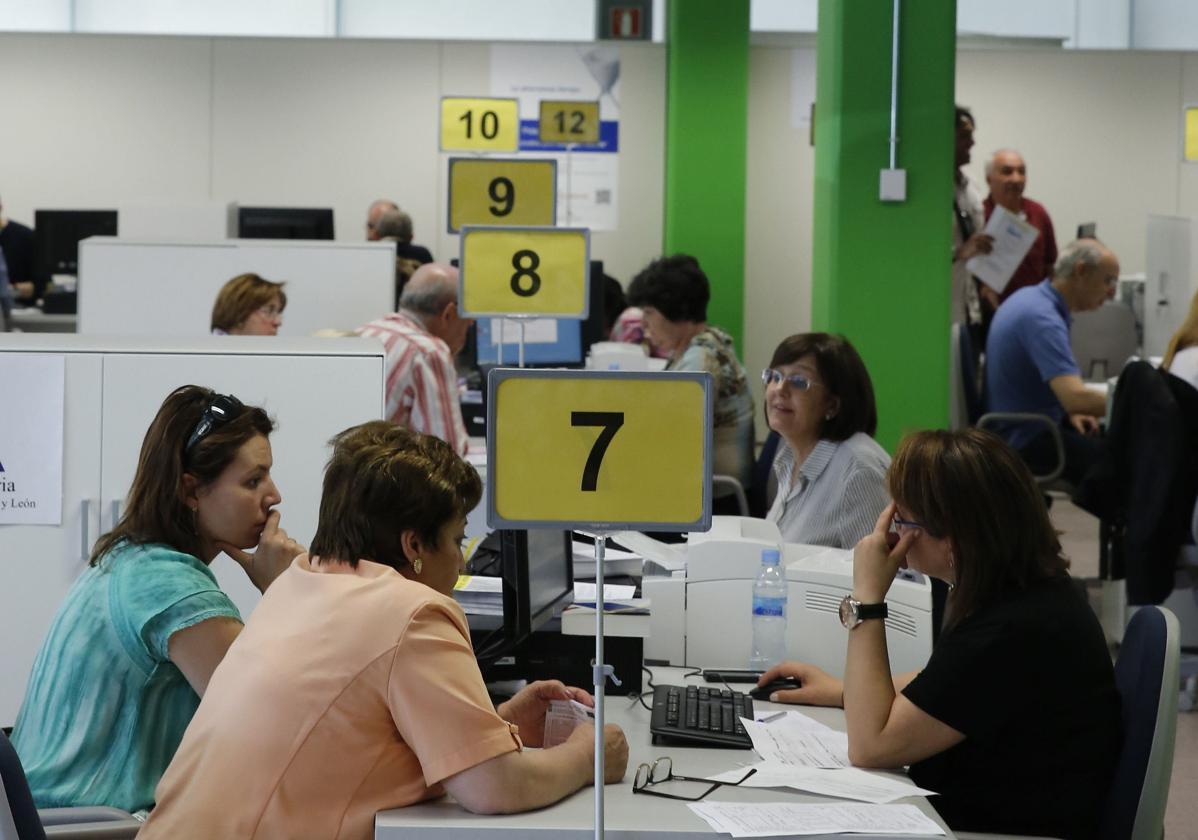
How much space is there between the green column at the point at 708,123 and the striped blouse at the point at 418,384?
5.47 meters

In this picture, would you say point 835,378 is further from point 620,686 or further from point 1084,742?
point 1084,742

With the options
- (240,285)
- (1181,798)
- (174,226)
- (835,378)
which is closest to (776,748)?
(835,378)

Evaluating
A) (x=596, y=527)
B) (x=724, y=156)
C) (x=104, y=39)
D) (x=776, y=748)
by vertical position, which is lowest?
(x=776, y=748)

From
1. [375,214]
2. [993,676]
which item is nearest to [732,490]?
[993,676]

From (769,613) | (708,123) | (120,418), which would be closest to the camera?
(769,613)

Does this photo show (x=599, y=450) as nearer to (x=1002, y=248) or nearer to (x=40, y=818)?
(x=40, y=818)

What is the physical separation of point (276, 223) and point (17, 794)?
22.4ft

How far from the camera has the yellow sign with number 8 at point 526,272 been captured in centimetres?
473

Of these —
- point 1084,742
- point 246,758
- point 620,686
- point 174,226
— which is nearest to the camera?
point 246,758

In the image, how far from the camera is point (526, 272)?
15.6ft

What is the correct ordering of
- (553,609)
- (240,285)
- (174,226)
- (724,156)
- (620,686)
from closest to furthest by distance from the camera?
1. (620,686)
2. (553,609)
3. (240,285)
4. (174,226)
5. (724,156)

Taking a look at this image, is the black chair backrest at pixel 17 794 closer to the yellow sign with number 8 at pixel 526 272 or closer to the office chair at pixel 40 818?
the office chair at pixel 40 818

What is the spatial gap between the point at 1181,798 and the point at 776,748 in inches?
78.9

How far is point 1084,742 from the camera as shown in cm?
230
